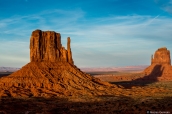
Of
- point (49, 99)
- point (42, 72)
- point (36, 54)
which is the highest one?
point (36, 54)

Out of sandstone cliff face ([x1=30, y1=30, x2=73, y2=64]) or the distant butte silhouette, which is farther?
sandstone cliff face ([x1=30, y1=30, x2=73, y2=64])

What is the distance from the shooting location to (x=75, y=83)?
45875mm

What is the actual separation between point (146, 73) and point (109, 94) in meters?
70.9

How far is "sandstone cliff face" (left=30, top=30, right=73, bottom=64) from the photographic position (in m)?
49.1

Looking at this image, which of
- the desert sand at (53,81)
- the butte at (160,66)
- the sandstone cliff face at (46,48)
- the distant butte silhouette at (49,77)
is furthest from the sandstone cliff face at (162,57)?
the sandstone cliff face at (46,48)

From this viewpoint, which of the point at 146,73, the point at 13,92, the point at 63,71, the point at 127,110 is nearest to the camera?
the point at 127,110

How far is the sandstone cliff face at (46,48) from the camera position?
4912 centimetres

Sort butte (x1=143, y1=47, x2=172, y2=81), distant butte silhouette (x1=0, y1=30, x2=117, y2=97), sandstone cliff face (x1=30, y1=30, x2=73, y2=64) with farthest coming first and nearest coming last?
butte (x1=143, y1=47, x2=172, y2=81), sandstone cliff face (x1=30, y1=30, x2=73, y2=64), distant butte silhouette (x1=0, y1=30, x2=117, y2=97)

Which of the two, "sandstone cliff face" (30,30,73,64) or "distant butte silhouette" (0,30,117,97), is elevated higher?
"sandstone cliff face" (30,30,73,64)

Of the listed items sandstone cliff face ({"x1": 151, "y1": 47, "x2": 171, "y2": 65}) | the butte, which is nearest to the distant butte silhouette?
the butte

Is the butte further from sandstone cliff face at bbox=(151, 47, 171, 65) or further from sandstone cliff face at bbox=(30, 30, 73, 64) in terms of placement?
sandstone cliff face at bbox=(30, 30, 73, 64)

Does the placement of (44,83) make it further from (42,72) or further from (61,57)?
(61,57)

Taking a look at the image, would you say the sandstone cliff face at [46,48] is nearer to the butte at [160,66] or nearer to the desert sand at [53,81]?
the desert sand at [53,81]

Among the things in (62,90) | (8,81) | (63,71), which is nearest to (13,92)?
(8,81)
